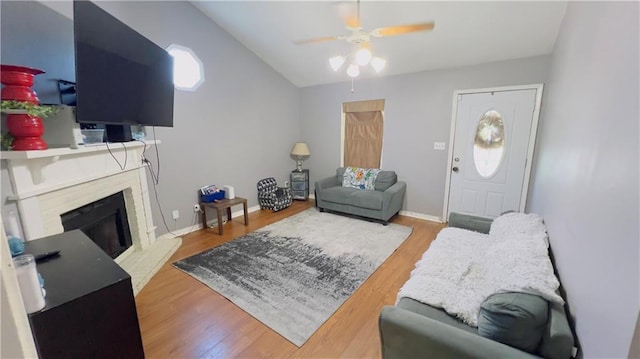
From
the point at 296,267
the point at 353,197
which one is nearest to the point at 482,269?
the point at 296,267

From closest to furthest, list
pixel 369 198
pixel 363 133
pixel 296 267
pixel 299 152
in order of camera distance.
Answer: pixel 296 267, pixel 369 198, pixel 363 133, pixel 299 152

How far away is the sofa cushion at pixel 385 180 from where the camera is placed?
4.24 meters

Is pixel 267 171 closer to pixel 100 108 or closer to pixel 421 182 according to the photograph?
pixel 421 182

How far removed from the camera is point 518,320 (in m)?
1.08

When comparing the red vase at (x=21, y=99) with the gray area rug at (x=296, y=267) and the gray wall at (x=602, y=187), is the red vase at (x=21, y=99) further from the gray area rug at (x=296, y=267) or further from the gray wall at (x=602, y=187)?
the gray wall at (x=602, y=187)

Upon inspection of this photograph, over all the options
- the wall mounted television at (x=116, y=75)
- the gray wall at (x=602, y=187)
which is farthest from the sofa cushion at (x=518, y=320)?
the wall mounted television at (x=116, y=75)

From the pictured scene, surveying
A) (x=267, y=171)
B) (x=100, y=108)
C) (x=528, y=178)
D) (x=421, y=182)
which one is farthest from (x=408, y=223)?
(x=100, y=108)

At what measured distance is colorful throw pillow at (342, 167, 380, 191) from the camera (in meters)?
4.37

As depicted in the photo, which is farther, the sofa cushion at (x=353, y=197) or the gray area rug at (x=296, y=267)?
the sofa cushion at (x=353, y=197)

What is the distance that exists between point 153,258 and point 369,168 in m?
3.44

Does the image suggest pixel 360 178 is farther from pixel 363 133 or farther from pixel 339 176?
pixel 363 133

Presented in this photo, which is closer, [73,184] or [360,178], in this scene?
[73,184]

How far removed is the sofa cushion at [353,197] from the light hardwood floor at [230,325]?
1.27 meters

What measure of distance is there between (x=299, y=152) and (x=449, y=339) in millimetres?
4371
